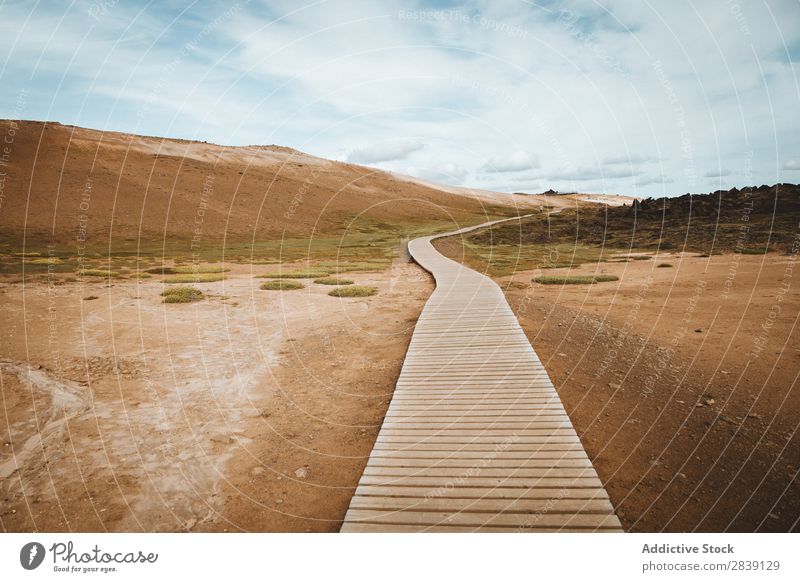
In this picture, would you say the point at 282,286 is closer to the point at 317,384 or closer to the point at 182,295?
the point at 182,295

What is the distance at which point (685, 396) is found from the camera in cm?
878

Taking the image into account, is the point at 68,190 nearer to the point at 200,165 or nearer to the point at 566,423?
the point at 200,165

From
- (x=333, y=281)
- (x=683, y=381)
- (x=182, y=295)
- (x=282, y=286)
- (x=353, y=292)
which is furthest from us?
(x=333, y=281)

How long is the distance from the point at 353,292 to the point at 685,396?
1428cm

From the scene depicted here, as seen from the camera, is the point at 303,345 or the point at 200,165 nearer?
the point at 303,345

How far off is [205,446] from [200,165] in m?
96.6

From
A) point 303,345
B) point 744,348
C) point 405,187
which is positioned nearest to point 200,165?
point 405,187

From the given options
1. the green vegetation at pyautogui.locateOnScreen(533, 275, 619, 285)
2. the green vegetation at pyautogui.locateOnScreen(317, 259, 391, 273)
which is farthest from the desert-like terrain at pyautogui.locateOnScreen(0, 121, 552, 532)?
the green vegetation at pyautogui.locateOnScreen(533, 275, 619, 285)

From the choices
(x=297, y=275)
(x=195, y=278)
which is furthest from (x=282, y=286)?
(x=195, y=278)

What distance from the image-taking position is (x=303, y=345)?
13.0 metres

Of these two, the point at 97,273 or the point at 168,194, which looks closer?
the point at 97,273

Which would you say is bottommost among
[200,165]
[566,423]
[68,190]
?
[566,423]

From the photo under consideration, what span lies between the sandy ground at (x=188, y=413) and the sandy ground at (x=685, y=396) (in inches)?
160
